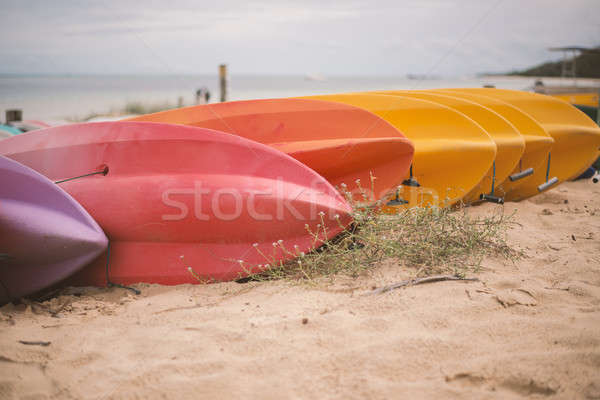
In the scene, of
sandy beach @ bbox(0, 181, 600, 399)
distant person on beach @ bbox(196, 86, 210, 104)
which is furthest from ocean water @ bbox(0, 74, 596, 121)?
sandy beach @ bbox(0, 181, 600, 399)

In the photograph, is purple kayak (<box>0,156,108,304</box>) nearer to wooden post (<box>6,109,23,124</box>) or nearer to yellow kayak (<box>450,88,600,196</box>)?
yellow kayak (<box>450,88,600,196</box>)

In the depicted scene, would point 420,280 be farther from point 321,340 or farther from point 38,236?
point 38,236

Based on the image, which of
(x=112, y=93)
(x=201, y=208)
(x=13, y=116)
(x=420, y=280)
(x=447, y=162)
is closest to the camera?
(x=420, y=280)

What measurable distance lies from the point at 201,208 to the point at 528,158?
2.82 m

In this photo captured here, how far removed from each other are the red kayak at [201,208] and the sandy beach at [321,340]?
0.15 meters

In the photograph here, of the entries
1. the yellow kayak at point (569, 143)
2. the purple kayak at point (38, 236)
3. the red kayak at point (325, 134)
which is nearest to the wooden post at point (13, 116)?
the red kayak at point (325, 134)

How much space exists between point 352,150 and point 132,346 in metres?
1.85

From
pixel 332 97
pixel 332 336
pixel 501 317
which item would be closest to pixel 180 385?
pixel 332 336

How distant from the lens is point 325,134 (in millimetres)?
3037

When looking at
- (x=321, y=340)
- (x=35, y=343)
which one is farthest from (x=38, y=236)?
(x=321, y=340)

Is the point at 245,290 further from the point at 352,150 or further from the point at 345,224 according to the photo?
the point at 352,150

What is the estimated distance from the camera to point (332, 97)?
4055 millimetres

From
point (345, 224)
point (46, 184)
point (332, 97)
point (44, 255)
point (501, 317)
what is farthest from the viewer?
point (332, 97)

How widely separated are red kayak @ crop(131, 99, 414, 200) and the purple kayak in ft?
4.11
